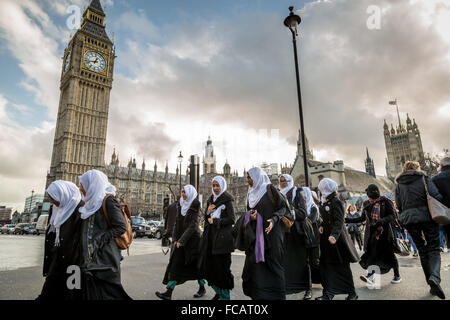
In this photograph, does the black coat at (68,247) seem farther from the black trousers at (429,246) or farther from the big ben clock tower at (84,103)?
the big ben clock tower at (84,103)

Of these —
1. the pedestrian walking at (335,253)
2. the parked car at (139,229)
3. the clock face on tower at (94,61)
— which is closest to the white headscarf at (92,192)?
the pedestrian walking at (335,253)

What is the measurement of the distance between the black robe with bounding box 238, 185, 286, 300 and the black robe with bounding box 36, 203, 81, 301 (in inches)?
83.2

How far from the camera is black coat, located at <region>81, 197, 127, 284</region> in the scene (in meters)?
3.09

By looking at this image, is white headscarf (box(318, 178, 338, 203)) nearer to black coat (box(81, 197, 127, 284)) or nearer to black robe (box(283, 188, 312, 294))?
black robe (box(283, 188, 312, 294))

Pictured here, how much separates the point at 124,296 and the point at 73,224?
1115 millimetres

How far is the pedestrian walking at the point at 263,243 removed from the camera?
3596 mm

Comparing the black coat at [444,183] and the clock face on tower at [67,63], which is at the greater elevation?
the clock face on tower at [67,63]

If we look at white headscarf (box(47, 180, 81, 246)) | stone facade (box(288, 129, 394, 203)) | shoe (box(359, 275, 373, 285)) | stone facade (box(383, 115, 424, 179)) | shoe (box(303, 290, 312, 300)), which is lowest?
shoe (box(303, 290, 312, 300))

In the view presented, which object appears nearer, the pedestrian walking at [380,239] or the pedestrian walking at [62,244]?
the pedestrian walking at [62,244]

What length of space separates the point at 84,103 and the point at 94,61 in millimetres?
10441

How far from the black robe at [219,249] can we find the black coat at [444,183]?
3.54 m

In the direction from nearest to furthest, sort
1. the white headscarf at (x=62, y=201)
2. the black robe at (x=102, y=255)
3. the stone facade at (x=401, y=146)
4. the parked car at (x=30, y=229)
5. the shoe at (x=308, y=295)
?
the black robe at (x=102, y=255) < the white headscarf at (x=62, y=201) < the shoe at (x=308, y=295) < the parked car at (x=30, y=229) < the stone facade at (x=401, y=146)

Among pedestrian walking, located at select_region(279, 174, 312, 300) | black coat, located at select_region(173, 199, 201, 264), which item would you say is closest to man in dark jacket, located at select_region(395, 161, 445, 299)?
pedestrian walking, located at select_region(279, 174, 312, 300)
